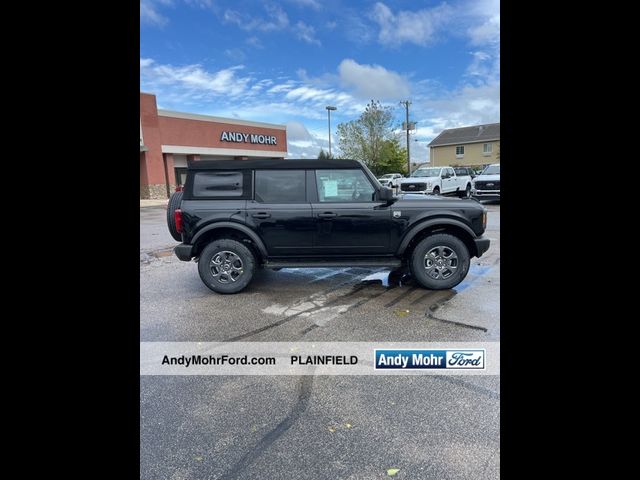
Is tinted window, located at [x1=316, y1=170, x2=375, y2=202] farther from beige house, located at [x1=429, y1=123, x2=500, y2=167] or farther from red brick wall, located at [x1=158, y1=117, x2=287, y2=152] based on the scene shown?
beige house, located at [x1=429, y1=123, x2=500, y2=167]

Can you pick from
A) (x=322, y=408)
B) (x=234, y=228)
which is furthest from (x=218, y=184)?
(x=322, y=408)

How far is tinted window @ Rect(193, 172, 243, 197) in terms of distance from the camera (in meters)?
4.78

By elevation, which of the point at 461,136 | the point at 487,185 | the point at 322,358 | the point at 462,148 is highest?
the point at 461,136

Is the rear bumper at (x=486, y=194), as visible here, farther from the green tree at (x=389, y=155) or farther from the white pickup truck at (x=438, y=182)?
the green tree at (x=389, y=155)

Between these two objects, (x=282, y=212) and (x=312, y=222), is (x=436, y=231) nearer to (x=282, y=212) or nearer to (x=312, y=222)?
(x=312, y=222)

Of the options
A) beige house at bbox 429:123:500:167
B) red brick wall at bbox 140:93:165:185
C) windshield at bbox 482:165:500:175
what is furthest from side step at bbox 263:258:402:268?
beige house at bbox 429:123:500:167

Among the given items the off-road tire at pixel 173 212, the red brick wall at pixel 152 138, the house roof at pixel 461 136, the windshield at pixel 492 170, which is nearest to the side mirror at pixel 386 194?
the off-road tire at pixel 173 212

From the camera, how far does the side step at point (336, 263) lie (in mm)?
4789

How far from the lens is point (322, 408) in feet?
7.97

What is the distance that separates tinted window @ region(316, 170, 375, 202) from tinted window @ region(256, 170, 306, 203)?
26 centimetres

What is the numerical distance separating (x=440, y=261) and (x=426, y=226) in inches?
21.1

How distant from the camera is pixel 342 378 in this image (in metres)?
2.81
